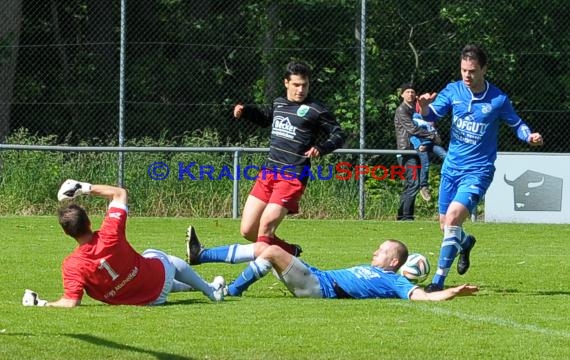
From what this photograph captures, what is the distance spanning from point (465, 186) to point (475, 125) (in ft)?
1.69

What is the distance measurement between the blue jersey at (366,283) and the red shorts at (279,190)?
109 centimetres

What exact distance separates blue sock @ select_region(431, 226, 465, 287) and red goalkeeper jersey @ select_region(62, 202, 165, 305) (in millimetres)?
2349

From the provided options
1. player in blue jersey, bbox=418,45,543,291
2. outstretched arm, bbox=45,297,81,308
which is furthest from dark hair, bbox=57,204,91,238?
player in blue jersey, bbox=418,45,543,291

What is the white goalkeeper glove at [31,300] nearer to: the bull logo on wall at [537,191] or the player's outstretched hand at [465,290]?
the player's outstretched hand at [465,290]

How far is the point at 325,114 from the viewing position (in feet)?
36.7

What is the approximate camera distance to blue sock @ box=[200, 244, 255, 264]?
10.4 metres

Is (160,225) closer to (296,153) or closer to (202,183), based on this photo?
(202,183)

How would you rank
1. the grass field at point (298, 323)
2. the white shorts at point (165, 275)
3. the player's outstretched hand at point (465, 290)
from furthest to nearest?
the player's outstretched hand at point (465, 290)
the white shorts at point (165, 275)
the grass field at point (298, 323)

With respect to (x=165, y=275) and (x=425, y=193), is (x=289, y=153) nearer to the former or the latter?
(x=165, y=275)

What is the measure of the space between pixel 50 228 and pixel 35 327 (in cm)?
890

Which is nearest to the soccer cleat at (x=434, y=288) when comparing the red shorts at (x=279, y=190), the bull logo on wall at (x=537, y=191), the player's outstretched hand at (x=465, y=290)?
the player's outstretched hand at (x=465, y=290)

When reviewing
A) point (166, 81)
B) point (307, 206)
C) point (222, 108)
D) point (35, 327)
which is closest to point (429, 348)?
point (35, 327)

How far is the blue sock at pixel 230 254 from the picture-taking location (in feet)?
34.3

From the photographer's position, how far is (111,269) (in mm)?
8922
